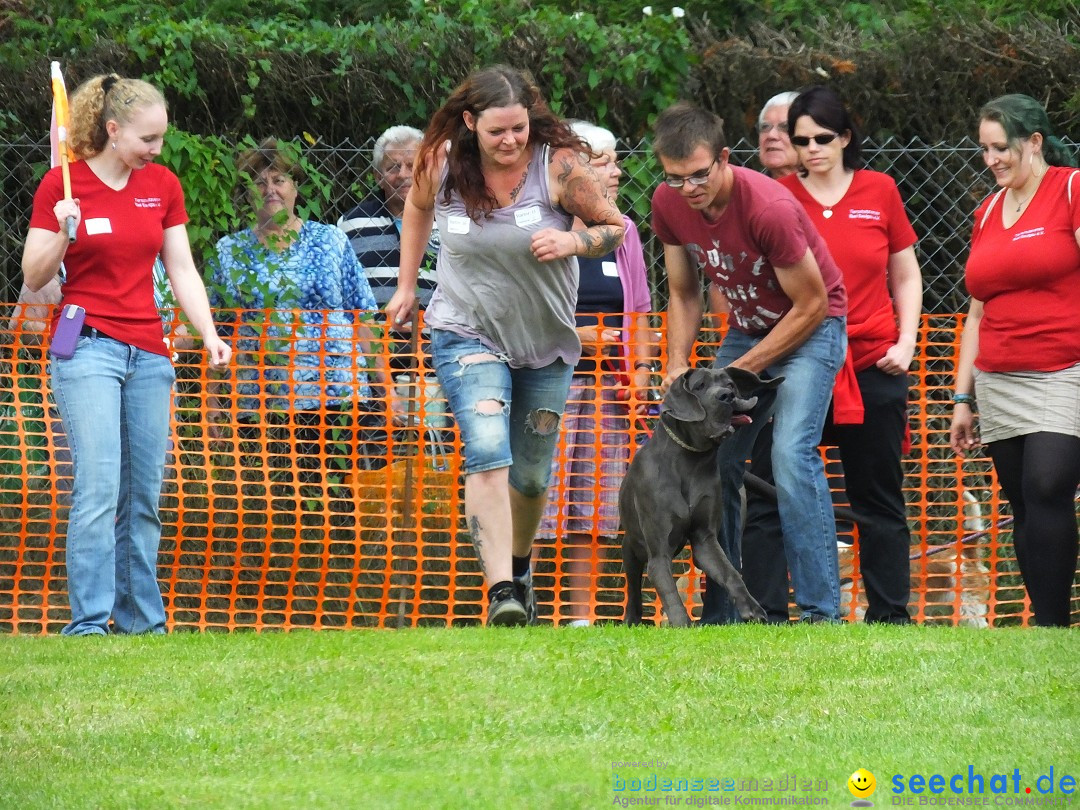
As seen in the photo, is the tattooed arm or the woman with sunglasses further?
the woman with sunglasses

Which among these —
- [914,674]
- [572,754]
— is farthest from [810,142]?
[572,754]

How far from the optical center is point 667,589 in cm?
575

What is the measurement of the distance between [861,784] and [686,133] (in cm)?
275

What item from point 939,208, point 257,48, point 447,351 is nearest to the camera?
point 447,351

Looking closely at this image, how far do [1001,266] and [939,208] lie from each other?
2668mm

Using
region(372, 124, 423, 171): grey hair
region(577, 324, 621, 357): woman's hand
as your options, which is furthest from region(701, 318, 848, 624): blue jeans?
region(372, 124, 423, 171): grey hair

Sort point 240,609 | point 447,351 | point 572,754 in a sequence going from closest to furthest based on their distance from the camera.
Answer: point 572,754, point 447,351, point 240,609

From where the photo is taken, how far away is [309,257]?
771 cm

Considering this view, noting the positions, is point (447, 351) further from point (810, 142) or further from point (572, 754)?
point (572, 754)

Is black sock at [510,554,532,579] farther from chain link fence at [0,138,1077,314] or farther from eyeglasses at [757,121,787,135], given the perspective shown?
chain link fence at [0,138,1077,314]

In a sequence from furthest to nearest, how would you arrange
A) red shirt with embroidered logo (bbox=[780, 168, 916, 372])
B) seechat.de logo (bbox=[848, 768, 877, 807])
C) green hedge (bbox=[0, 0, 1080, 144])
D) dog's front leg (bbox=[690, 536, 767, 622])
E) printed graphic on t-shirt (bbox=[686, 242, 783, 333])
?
green hedge (bbox=[0, 0, 1080, 144]) < red shirt with embroidered logo (bbox=[780, 168, 916, 372]) < printed graphic on t-shirt (bbox=[686, 242, 783, 333]) < dog's front leg (bbox=[690, 536, 767, 622]) < seechat.de logo (bbox=[848, 768, 877, 807])

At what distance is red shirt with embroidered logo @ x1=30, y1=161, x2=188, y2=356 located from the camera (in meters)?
5.98

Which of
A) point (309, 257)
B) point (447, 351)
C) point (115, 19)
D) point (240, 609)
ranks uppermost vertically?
point (115, 19)

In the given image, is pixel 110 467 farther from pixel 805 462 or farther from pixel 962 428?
pixel 962 428
